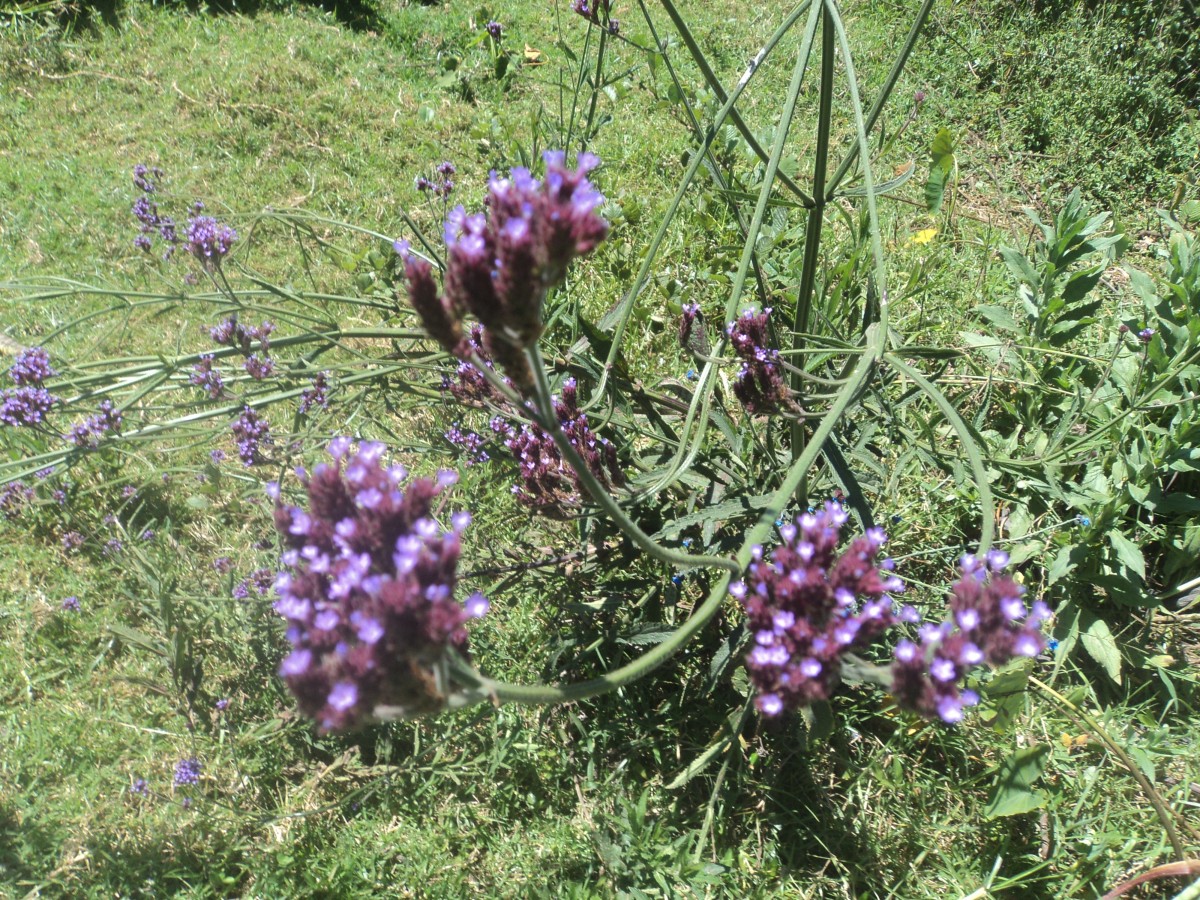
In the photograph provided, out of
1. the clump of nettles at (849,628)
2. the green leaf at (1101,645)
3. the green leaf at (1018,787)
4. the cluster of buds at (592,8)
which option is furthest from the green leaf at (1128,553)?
the cluster of buds at (592,8)

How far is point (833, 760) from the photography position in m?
1.99

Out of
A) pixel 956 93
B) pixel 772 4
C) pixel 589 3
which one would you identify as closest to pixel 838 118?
pixel 956 93

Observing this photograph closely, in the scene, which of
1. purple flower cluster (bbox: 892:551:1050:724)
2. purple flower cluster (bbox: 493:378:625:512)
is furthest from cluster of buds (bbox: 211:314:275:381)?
purple flower cluster (bbox: 892:551:1050:724)

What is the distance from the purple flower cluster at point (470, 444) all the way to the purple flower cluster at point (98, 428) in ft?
2.61

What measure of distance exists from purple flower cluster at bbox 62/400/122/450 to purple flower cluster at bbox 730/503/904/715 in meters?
1.64

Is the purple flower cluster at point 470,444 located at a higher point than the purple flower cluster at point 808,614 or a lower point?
lower

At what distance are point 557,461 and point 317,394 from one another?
0.67 meters

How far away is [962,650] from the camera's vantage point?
3.32ft

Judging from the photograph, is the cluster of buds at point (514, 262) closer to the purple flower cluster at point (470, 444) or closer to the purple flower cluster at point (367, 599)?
the purple flower cluster at point (367, 599)

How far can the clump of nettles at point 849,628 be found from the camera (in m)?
1.02

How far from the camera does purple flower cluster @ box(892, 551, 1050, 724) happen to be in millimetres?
1005

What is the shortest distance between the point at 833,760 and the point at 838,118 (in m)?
3.09

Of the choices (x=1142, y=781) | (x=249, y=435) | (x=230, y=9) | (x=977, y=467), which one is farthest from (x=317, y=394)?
(x=230, y=9)

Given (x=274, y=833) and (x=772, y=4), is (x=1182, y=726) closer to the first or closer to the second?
(x=274, y=833)
